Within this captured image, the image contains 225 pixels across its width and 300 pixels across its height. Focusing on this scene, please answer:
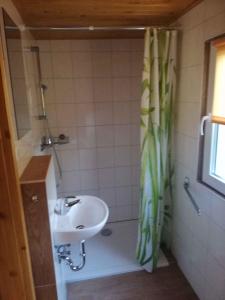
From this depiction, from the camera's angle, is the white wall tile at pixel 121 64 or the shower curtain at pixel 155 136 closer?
the shower curtain at pixel 155 136

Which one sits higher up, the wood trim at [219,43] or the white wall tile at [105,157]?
the wood trim at [219,43]

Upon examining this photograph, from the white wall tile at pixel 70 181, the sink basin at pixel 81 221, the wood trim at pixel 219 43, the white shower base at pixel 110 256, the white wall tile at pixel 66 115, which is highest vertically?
the wood trim at pixel 219 43

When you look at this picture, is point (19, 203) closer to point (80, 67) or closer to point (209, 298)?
point (209, 298)

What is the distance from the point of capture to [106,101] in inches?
98.8

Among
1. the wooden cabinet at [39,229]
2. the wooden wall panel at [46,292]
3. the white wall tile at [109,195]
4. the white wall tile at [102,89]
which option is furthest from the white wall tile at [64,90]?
the wooden wall panel at [46,292]

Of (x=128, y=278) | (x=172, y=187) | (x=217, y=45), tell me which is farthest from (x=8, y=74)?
(x=128, y=278)

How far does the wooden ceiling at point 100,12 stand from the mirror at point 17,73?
215mm

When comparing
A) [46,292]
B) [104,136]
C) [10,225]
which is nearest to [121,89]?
[104,136]

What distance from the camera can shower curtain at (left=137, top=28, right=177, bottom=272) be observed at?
1.79 meters

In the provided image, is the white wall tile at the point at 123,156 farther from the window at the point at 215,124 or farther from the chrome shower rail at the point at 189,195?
the window at the point at 215,124

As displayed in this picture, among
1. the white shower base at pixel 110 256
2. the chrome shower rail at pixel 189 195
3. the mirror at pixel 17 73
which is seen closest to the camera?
the mirror at pixel 17 73

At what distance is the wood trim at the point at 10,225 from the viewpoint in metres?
0.99

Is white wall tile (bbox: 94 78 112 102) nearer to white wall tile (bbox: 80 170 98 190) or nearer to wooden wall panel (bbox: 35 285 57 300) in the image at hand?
white wall tile (bbox: 80 170 98 190)

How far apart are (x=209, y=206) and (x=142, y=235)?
29.3 inches
